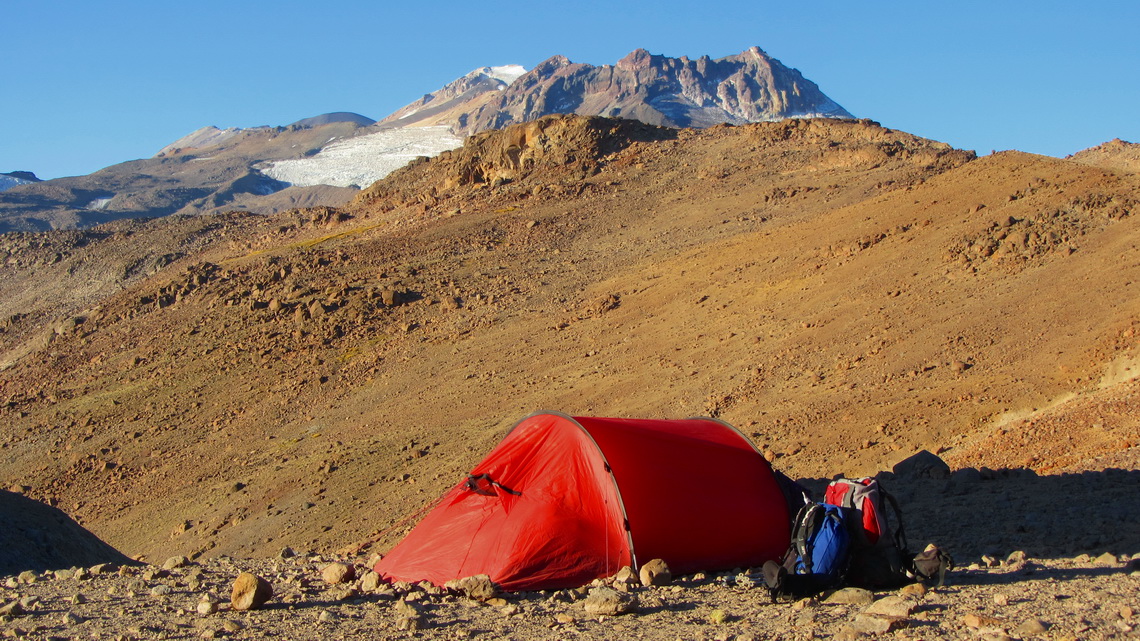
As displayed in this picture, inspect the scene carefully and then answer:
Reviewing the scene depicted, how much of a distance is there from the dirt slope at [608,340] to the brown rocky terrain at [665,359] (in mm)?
89

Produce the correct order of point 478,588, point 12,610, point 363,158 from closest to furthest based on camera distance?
point 12,610 < point 478,588 < point 363,158

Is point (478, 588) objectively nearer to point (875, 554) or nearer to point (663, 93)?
point (875, 554)

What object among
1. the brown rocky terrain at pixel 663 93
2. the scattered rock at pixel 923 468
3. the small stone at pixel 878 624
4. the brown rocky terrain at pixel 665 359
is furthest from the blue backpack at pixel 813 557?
the brown rocky terrain at pixel 663 93

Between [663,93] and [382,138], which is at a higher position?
[663,93]

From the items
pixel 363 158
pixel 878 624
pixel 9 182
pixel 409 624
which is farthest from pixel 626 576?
pixel 9 182

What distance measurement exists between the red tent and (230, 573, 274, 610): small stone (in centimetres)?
218

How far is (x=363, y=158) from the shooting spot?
133 meters

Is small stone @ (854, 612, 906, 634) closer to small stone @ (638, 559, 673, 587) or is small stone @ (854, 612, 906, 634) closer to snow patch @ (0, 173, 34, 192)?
small stone @ (638, 559, 673, 587)

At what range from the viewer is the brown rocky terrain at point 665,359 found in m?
10.4

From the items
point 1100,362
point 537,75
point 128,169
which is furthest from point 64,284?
point 537,75

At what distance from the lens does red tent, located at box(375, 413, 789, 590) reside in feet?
29.6

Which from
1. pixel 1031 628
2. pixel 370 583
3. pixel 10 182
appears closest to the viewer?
pixel 1031 628

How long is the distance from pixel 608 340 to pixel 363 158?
383ft

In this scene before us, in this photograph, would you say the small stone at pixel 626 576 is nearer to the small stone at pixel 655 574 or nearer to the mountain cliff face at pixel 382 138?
the small stone at pixel 655 574
